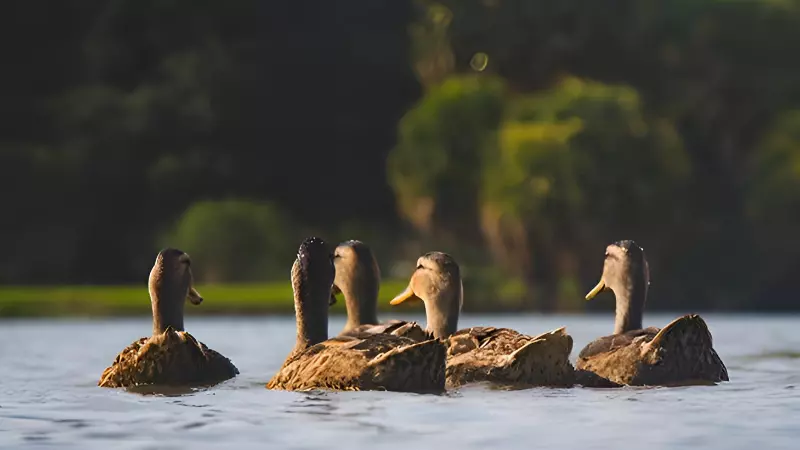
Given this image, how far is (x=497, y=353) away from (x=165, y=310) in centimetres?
340

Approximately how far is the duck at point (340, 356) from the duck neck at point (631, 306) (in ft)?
10.3

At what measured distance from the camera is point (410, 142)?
175ft

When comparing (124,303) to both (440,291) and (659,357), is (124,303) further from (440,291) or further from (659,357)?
(659,357)

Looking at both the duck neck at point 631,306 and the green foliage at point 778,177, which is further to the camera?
the green foliage at point 778,177

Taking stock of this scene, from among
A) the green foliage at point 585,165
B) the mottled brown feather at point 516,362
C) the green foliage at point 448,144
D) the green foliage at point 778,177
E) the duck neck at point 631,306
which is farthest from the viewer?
the green foliage at point 448,144

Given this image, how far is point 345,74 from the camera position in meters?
60.8

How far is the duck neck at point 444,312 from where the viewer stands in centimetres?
1752

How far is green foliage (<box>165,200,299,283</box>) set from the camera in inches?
2087

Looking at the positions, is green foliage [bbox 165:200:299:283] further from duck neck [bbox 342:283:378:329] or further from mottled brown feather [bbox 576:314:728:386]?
mottled brown feather [bbox 576:314:728:386]

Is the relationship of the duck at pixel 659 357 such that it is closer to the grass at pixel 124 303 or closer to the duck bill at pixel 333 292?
the duck bill at pixel 333 292

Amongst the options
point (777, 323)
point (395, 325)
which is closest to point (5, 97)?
point (777, 323)

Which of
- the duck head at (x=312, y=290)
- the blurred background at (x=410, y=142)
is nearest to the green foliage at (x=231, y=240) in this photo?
the blurred background at (x=410, y=142)

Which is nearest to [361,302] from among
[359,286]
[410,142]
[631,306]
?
[359,286]

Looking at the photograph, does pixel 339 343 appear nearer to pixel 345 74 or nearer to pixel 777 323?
pixel 777 323
